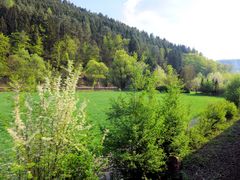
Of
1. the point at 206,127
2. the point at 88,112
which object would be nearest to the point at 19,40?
the point at 88,112

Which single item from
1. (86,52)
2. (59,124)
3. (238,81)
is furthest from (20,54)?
(59,124)

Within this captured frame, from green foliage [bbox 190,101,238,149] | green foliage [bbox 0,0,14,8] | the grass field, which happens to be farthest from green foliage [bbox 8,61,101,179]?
green foliage [bbox 0,0,14,8]

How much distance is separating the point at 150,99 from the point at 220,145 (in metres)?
4.54

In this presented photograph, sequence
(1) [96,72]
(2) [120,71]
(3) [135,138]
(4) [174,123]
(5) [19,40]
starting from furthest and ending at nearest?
(5) [19,40]
(1) [96,72]
(2) [120,71]
(4) [174,123]
(3) [135,138]

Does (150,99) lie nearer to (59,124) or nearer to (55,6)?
(59,124)

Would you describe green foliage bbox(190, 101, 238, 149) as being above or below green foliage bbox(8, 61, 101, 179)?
below

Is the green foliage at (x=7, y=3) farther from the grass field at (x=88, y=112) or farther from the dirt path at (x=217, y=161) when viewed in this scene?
the dirt path at (x=217, y=161)

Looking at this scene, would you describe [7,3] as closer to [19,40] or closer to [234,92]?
[19,40]

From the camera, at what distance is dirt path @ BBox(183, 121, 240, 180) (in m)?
5.82

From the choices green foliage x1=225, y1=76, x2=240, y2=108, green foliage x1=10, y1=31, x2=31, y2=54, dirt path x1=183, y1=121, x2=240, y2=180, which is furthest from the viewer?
green foliage x1=10, y1=31, x2=31, y2=54

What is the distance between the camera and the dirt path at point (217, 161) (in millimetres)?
5816

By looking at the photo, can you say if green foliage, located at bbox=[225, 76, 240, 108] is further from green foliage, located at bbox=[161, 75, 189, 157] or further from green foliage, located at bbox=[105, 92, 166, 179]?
green foliage, located at bbox=[105, 92, 166, 179]

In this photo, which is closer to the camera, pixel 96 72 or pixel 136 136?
pixel 136 136

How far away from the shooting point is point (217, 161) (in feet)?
22.0
